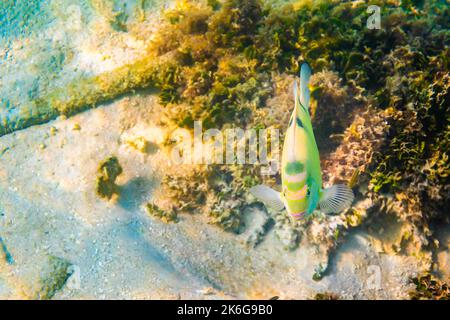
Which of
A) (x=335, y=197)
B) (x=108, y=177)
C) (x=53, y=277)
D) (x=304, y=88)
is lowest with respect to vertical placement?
(x=53, y=277)

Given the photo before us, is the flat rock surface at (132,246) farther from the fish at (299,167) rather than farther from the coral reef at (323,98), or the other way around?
the fish at (299,167)

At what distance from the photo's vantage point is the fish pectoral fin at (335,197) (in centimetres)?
284

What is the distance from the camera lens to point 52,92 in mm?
6160

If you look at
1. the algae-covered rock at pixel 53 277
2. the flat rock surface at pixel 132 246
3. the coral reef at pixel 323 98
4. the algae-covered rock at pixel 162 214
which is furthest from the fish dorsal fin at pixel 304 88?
the algae-covered rock at pixel 53 277

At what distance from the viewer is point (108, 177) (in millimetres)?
4727

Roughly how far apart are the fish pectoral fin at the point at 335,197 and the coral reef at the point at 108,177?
322cm

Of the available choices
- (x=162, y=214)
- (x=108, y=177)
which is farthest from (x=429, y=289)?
(x=108, y=177)

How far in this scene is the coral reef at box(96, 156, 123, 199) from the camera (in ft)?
15.4

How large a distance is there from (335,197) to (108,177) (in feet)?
11.0

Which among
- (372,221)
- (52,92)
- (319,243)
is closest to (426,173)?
(372,221)

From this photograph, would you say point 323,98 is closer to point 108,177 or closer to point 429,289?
point 429,289

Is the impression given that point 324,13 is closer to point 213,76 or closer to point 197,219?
point 213,76

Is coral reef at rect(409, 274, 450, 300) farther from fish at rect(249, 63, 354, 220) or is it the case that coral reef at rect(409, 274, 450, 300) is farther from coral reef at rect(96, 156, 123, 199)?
coral reef at rect(96, 156, 123, 199)

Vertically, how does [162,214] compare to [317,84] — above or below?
below
